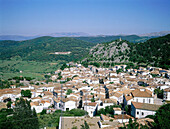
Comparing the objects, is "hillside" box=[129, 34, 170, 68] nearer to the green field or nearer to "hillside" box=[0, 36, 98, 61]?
the green field

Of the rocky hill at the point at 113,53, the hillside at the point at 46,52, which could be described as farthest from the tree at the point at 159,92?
the hillside at the point at 46,52

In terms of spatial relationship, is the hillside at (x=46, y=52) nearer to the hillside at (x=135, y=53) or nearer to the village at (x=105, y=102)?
the hillside at (x=135, y=53)

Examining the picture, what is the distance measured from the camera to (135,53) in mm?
58188

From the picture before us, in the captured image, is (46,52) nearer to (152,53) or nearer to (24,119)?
(152,53)

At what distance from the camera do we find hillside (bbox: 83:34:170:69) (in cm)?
5025

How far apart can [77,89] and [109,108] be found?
10.7 metres

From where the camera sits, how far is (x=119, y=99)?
2095cm

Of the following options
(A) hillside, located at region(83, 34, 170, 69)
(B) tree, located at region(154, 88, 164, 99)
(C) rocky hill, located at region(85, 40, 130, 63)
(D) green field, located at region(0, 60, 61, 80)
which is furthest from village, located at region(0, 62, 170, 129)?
(D) green field, located at region(0, 60, 61, 80)

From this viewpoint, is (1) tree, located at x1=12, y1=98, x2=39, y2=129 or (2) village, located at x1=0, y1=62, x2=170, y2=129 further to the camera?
(1) tree, located at x1=12, y1=98, x2=39, y2=129

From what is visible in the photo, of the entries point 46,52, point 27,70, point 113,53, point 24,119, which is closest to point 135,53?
point 113,53

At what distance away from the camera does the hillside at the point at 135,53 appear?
5025 centimetres

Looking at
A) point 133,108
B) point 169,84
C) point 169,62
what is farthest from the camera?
point 169,62

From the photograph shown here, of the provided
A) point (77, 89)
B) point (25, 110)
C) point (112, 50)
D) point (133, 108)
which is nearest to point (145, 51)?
point (112, 50)

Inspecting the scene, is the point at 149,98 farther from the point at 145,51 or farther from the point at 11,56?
the point at 11,56
